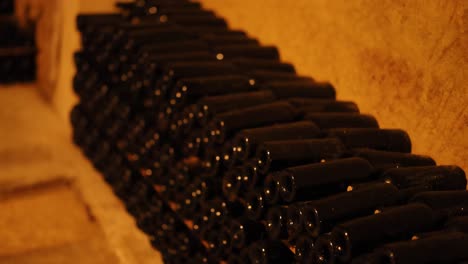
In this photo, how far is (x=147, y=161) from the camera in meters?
2.70

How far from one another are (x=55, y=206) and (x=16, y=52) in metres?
2.15

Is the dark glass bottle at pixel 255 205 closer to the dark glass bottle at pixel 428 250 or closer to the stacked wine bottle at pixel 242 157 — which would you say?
the stacked wine bottle at pixel 242 157

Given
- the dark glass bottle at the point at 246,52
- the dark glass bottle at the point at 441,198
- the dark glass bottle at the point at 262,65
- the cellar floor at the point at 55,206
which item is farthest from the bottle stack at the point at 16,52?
the dark glass bottle at the point at 441,198

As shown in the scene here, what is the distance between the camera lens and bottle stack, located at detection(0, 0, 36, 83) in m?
4.75

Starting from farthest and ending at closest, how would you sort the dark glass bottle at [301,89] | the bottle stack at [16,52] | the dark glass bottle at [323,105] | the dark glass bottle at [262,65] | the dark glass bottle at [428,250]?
1. the bottle stack at [16,52]
2. the dark glass bottle at [262,65]
3. the dark glass bottle at [301,89]
4. the dark glass bottle at [323,105]
5. the dark glass bottle at [428,250]

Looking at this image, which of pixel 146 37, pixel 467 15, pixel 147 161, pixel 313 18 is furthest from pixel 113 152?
pixel 467 15

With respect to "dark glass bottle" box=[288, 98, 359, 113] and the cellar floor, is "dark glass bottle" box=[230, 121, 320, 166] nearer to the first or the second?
"dark glass bottle" box=[288, 98, 359, 113]

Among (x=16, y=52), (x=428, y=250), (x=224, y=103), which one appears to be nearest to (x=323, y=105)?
(x=224, y=103)

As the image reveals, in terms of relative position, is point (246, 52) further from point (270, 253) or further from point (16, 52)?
point (16, 52)

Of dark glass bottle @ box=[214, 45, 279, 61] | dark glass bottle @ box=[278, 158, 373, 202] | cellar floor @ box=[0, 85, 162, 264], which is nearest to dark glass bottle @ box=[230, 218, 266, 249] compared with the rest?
dark glass bottle @ box=[278, 158, 373, 202]

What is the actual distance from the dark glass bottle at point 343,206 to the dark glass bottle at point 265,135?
33 centimetres

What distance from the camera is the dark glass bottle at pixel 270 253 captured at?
181 centimetres

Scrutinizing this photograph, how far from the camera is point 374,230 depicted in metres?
1.47

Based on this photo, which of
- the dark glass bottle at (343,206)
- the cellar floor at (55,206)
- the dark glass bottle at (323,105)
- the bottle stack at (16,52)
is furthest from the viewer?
the bottle stack at (16,52)
